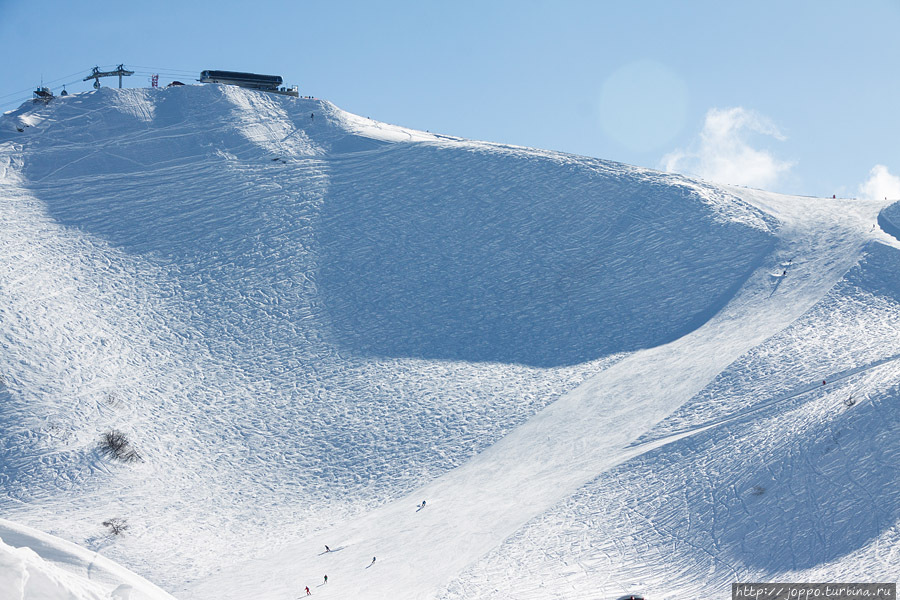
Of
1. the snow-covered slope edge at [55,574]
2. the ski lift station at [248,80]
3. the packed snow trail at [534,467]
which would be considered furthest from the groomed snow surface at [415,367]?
the ski lift station at [248,80]

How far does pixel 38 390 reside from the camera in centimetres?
4462

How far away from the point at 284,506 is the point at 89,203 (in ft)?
113

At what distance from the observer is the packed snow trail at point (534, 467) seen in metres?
34.0

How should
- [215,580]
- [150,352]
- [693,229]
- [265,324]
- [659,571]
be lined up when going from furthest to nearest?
[693,229], [265,324], [150,352], [215,580], [659,571]

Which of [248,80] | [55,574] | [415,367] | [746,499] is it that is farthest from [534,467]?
[248,80]

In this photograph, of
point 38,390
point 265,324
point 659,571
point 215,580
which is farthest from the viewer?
point 265,324

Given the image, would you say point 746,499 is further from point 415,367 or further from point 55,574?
point 55,574

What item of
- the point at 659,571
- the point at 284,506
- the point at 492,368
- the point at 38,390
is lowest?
the point at 659,571

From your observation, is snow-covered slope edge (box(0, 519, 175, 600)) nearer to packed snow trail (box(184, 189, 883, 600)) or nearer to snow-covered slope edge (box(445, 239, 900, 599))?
packed snow trail (box(184, 189, 883, 600))

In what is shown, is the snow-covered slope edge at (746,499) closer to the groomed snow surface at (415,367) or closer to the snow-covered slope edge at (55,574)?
the groomed snow surface at (415,367)

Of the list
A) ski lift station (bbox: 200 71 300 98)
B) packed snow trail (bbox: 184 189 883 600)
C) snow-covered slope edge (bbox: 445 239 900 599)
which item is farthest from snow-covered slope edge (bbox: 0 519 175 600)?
ski lift station (bbox: 200 71 300 98)

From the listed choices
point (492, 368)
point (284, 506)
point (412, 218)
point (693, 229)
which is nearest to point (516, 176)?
point (412, 218)

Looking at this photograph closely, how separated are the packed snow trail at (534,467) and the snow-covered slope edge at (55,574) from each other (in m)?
14.5

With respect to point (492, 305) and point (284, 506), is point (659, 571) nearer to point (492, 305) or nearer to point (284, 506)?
point (284, 506)
